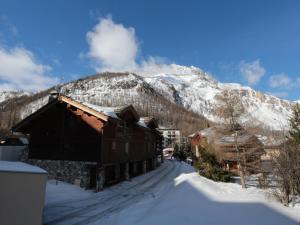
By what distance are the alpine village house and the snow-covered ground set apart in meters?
1.62

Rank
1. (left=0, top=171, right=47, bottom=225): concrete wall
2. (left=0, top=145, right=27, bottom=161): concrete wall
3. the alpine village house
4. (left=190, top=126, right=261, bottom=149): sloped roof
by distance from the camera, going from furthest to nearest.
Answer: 1. (left=0, top=145, right=27, bottom=161): concrete wall
2. (left=190, top=126, right=261, bottom=149): sloped roof
3. the alpine village house
4. (left=0, top=171, right=47, bottom=225): concrete wall

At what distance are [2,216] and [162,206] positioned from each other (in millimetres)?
10163

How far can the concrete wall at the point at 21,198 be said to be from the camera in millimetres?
11219

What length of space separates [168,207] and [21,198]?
31.1 ft

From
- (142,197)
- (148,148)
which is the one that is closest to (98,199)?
(142,197)

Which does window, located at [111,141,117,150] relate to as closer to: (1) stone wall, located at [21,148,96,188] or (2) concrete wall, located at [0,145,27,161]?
(1) stone wall, located at [21,148,96,188]

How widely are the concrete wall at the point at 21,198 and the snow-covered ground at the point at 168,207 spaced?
2721 millimetres

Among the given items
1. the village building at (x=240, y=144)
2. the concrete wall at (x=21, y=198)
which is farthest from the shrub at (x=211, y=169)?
the concrete wall at (x=21, y=198)

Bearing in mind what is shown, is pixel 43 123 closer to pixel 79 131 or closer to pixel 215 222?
pixel 79 131

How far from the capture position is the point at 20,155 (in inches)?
1155

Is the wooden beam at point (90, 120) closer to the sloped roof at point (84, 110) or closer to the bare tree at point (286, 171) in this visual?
the sloped roof at point (84, 110)

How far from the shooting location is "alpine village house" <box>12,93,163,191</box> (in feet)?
82.5

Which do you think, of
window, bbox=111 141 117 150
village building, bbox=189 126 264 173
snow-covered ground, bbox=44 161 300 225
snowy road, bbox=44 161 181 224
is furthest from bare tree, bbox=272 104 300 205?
window, bbox=111 141 117 150

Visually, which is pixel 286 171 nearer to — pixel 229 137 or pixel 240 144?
pixel 240 144
